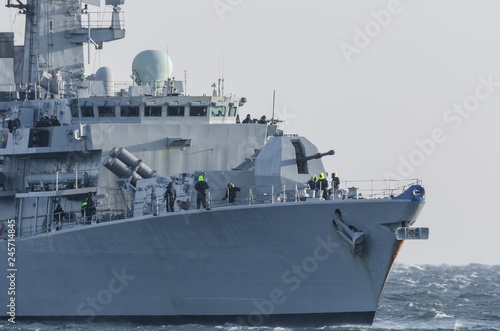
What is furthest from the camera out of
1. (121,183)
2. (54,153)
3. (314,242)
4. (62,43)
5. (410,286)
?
(410,286)

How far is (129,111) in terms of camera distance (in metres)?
26.9

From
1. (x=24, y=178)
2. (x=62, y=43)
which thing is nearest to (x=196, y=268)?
(x=24, y=178)

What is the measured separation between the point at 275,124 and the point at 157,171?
13.8 feet

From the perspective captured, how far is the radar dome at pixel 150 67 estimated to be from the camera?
2941 cm

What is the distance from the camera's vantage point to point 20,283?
2688 centimetres

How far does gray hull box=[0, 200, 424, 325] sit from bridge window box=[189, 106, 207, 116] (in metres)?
4.77

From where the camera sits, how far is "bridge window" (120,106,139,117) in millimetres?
26828

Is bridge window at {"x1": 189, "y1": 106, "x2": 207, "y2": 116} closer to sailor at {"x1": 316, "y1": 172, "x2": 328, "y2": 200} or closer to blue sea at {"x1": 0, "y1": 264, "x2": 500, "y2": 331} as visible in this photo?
sailor at {"x1": 316, "y1": 172, "x2": 328, "y2": 200}

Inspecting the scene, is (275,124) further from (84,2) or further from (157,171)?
(84,2)

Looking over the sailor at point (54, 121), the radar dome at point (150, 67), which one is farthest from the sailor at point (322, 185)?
the sailor at point (54, 121)

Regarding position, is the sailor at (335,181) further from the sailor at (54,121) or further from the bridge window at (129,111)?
the sailor at (54,121)

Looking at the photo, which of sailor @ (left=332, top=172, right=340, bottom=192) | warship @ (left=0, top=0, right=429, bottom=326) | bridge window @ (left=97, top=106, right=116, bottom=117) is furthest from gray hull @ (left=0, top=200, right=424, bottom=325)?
bridge window @ (left=97, top=106, right=116, bottom=117)

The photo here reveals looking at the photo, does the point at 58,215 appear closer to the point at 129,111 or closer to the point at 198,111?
the point at 129,111

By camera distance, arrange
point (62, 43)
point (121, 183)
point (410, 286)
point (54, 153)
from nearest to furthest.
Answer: point (121, 183) < point (54, 153) < point (62, 43) < point (410, 286)
